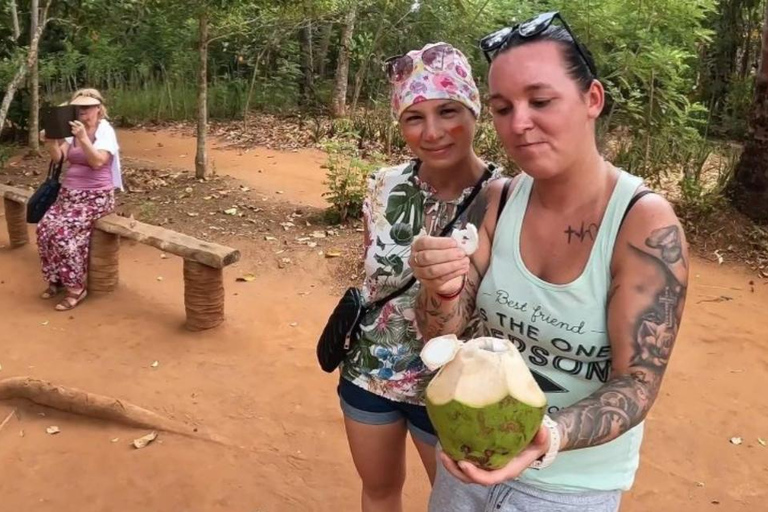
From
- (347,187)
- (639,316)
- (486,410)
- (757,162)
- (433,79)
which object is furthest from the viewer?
(347,187)

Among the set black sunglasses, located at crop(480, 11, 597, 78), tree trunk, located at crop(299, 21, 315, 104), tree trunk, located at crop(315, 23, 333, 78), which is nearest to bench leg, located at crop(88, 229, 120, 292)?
black sunglasses, located at crop(480, 11, 597, 78)

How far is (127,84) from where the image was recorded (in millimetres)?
13055

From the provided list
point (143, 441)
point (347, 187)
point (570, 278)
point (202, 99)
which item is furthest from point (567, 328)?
point (202, 99)

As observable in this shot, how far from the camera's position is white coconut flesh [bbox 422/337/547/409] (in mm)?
1125

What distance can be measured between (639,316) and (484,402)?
316 millimetres

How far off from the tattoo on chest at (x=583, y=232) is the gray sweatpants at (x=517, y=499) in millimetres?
469

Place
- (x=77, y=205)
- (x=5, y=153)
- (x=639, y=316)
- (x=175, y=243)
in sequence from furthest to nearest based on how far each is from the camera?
(x=5, y=153) → (x=77, y=205) → (x=175, y=243) → (x=639, y=316)

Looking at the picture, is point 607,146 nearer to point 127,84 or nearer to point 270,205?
point 270,205

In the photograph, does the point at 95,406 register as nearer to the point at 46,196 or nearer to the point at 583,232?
the point at 46,196

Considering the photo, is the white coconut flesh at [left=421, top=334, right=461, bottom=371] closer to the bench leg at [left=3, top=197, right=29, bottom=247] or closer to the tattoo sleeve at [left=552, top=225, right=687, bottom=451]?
the tattoo sleeve at [left=552, top=225, right=687, bottom=451]

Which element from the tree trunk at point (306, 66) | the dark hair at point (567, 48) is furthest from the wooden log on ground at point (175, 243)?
the tree trunk at point (306, 66)

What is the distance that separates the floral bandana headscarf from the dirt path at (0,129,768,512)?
1863 millimetres

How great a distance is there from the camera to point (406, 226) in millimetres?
1885

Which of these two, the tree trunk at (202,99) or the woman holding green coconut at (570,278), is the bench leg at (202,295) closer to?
the woman holding green coconut at (570,278)
